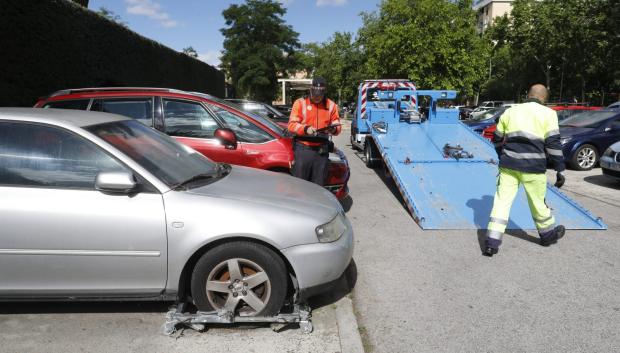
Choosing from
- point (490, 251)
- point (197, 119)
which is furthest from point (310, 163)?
point (490, 251)

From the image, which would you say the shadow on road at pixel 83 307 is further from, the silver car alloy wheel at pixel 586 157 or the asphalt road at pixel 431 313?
the silver car alloy wheel at pixel 586 157

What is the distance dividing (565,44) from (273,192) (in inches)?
1280

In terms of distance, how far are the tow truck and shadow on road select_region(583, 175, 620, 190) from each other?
2.78m

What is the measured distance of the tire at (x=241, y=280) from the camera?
3.13m

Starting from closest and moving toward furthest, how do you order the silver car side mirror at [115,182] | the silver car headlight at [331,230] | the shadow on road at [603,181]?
the silver car side mirror at [115,182]
the silver car headlight at [331,230]
the shadow on road at [603,181]

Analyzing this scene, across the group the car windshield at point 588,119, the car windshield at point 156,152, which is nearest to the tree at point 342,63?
the car windshield at point 588,119

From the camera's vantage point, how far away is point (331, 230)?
132 inches

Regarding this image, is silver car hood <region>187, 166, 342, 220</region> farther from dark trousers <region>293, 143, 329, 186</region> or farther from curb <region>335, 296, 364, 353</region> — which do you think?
dark trousers <region>293, 143, 329, 186</region>

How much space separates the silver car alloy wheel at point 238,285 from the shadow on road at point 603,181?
831 centimetres

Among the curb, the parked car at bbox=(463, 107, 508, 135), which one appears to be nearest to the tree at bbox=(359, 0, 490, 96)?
the parked car at bbox=(463, 107, 508, 135)

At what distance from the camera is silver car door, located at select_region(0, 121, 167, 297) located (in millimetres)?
3018

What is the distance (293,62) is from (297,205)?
44.6m

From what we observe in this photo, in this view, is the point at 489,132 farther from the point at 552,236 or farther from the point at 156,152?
the point at 156,152

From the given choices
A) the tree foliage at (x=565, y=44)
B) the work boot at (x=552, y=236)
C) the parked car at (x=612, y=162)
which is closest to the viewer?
the work boot at (x=552, y=236)
